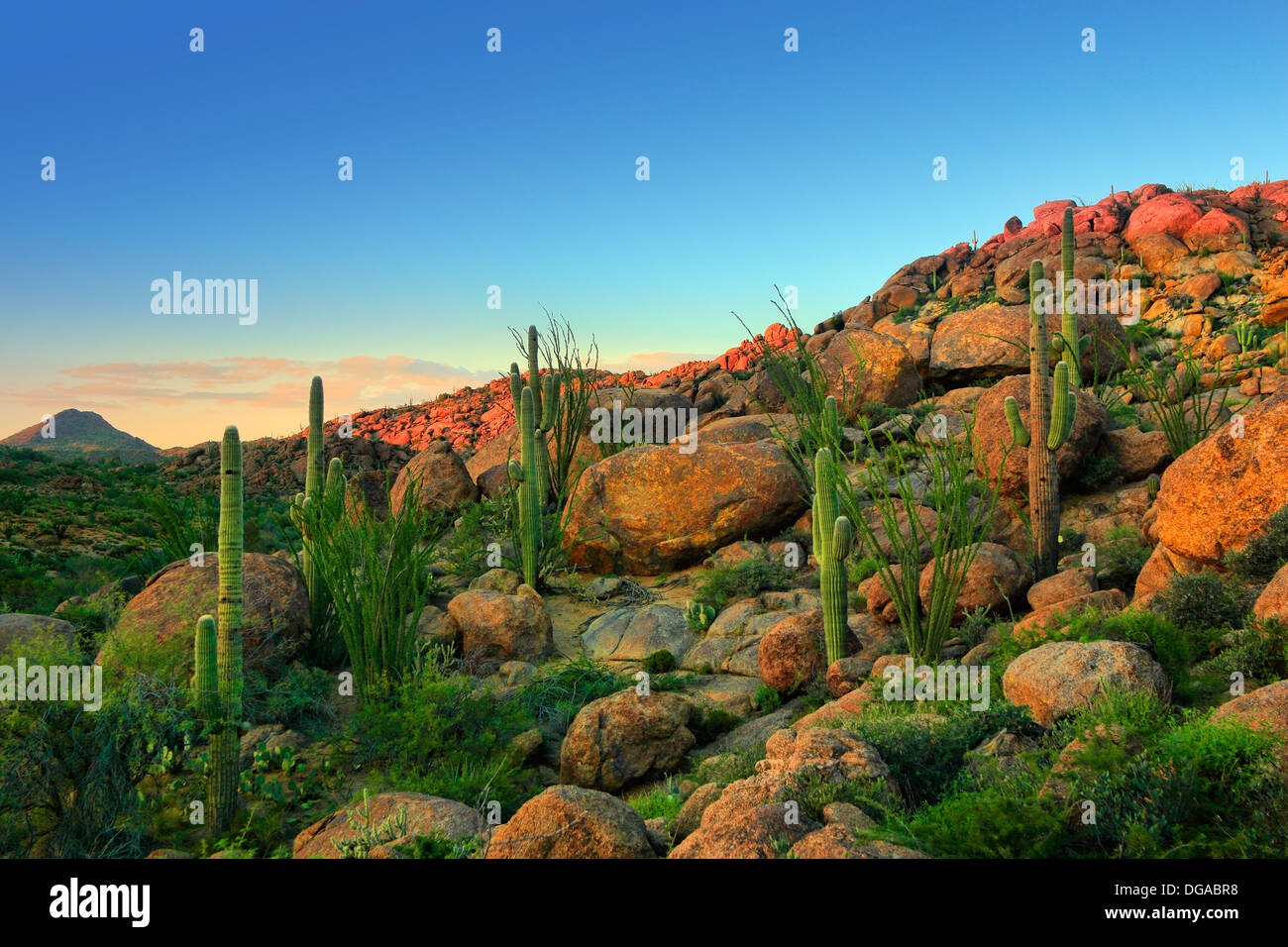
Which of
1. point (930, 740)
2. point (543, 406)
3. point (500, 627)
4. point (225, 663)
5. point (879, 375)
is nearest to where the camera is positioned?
point (930, 740)

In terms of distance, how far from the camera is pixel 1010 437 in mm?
10797

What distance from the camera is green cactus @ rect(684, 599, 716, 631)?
9812mm

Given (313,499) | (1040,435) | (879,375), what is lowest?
(313,499)

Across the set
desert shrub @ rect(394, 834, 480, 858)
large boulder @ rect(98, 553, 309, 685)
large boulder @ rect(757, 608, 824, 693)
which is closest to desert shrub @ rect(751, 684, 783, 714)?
large boulder @ rect(757, 608, 824, 693)

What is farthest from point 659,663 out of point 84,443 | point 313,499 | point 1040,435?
point 84,443

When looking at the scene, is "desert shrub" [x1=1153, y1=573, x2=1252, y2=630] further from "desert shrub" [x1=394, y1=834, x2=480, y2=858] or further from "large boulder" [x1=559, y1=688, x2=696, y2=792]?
"desert shrub" [x1=394, y1=834, x2=480, y2=858]

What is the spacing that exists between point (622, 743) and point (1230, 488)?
5599 mm

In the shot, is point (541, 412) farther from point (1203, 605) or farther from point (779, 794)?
point (779, 794)

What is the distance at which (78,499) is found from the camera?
22531mm

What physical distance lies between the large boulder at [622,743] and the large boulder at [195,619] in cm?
308

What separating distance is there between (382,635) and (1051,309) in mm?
15979

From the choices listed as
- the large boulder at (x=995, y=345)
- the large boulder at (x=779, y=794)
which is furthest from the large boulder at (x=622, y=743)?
the large boulder at (x=995, y=345)
